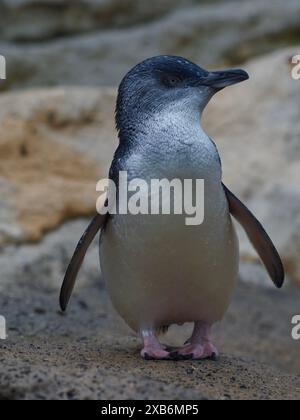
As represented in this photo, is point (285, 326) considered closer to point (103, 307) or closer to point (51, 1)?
point (103, 307)

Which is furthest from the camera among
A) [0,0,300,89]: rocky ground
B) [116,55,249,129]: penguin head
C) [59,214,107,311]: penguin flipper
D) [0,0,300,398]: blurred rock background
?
[0,0,300,89]: rocky ground

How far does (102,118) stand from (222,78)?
110 inches

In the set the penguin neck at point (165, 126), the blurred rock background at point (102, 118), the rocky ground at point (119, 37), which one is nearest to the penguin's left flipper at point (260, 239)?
the penguin neck at point (165, 126)

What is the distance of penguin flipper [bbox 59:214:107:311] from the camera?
286 centimetres

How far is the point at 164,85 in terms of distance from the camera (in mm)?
2760

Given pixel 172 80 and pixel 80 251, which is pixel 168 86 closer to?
pixel 172 80

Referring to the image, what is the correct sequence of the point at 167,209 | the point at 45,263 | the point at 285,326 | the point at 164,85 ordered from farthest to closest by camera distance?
the point at 45,263
the point at 285,326
the point at 164,85
the point at 167,209

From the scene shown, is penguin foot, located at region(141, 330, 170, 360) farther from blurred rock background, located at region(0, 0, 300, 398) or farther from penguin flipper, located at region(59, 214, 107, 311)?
blurred rock background, located at region(0, 0, 300, 398)

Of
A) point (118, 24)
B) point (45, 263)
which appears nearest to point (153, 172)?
point (45, 263)

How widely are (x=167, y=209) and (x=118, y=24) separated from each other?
13.1ft

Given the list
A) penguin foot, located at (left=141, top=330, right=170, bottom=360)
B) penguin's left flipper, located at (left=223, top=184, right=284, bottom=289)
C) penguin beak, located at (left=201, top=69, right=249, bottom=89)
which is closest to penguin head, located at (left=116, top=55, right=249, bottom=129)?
penguin beak, located at (left=201, top=69, right=249, bottom=89)

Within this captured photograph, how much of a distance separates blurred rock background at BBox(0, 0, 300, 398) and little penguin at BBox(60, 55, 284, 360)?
35.8 inches

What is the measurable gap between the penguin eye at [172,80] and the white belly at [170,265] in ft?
1.27

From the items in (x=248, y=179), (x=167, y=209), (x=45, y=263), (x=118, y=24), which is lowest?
(x=167, y=209)
